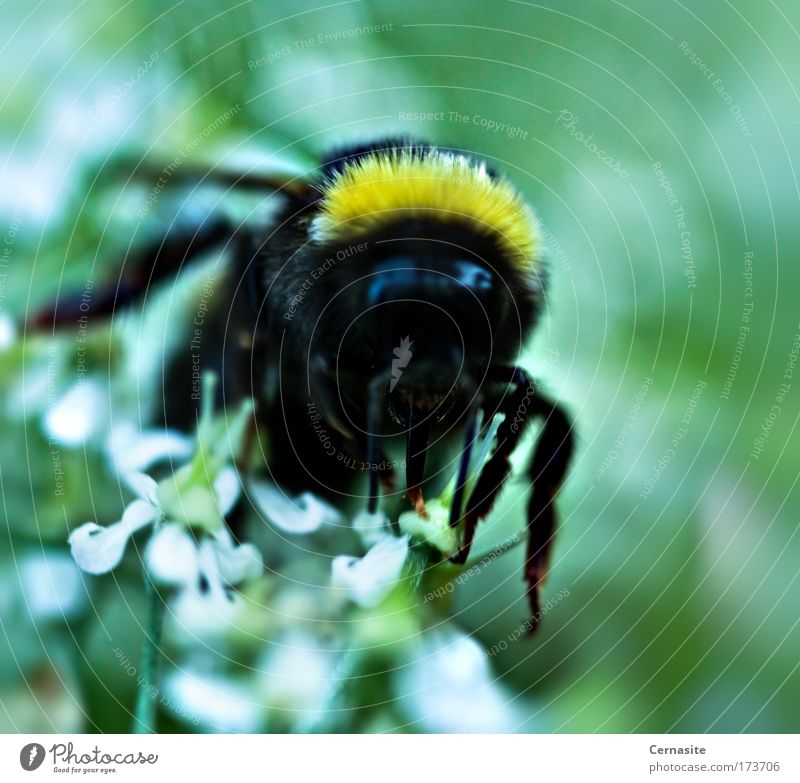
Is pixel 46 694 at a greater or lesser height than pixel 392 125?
A: lesser

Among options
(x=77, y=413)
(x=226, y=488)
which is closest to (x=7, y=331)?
(x=77, y=413)

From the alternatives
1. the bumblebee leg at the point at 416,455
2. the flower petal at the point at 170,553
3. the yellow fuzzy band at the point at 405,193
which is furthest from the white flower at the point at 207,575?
the yellow fuzzy band at the point at 405,193

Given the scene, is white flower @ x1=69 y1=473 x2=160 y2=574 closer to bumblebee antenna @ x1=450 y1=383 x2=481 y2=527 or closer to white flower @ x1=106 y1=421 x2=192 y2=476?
white flower @ x1=106 y1=421 x2=192 y2=476

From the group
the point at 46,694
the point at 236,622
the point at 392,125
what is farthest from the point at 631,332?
the point at 46,694
